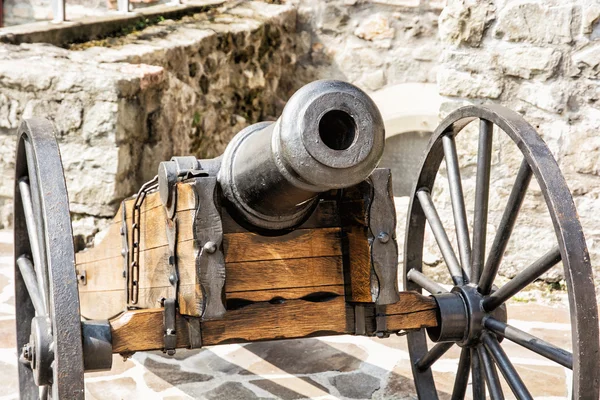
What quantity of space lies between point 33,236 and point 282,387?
1.17 metres

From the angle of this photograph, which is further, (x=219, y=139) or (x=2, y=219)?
(x=219, y=139)

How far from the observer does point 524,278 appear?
7.73 ft

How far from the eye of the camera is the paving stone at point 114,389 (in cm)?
312

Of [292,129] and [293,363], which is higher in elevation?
[292,129]

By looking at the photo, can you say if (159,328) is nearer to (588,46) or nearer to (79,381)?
(79,381)

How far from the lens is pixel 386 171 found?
236 centimetres

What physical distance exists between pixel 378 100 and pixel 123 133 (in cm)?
237

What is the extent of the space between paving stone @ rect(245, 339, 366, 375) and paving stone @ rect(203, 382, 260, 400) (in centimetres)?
24

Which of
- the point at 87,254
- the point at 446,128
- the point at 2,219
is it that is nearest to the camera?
the point at 446,128

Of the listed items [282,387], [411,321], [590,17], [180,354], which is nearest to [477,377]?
[411,321]

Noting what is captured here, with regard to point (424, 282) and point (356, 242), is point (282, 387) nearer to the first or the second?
point (424, 282)

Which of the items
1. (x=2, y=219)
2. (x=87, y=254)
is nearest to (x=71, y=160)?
(x=2, y=219)

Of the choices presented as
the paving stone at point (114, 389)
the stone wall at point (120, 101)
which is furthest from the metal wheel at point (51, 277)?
the stone wall at point (120, 101)

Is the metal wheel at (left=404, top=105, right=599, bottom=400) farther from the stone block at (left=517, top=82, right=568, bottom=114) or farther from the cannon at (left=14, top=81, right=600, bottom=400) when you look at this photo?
the stone block at (left=517, top=82, right=568, bottom=114)
